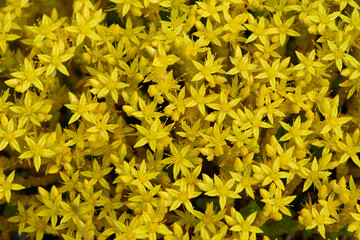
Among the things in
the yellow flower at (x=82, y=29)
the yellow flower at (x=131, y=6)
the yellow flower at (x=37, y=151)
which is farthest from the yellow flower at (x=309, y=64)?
the yellow flower at (x=37, y=151)

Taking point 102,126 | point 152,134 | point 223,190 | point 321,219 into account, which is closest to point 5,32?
point 102,126

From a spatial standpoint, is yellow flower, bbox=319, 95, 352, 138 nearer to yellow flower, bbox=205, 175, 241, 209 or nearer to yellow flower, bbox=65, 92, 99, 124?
yellow flower, bbox=205, 175, 241, 209

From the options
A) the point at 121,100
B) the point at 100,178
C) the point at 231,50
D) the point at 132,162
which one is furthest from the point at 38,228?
the point at 231,50

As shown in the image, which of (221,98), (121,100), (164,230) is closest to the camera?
(164,230)

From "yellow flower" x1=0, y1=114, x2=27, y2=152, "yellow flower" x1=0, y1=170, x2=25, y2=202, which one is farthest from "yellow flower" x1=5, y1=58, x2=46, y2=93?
"yellow flower" x1=0, y1=170, x2=25, y2=202

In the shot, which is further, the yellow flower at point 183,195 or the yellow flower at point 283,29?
the yellow flower at point 283,29

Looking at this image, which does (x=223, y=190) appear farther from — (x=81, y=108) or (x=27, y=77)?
(x=27, y=77)

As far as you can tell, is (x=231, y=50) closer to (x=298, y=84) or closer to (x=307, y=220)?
(x=298, y=84)

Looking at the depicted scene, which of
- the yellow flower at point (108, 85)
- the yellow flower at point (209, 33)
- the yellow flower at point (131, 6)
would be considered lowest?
the yellow flower at point (108, 85)

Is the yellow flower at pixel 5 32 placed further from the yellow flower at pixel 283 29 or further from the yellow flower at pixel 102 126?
the yellow flower at pixel 283 29
